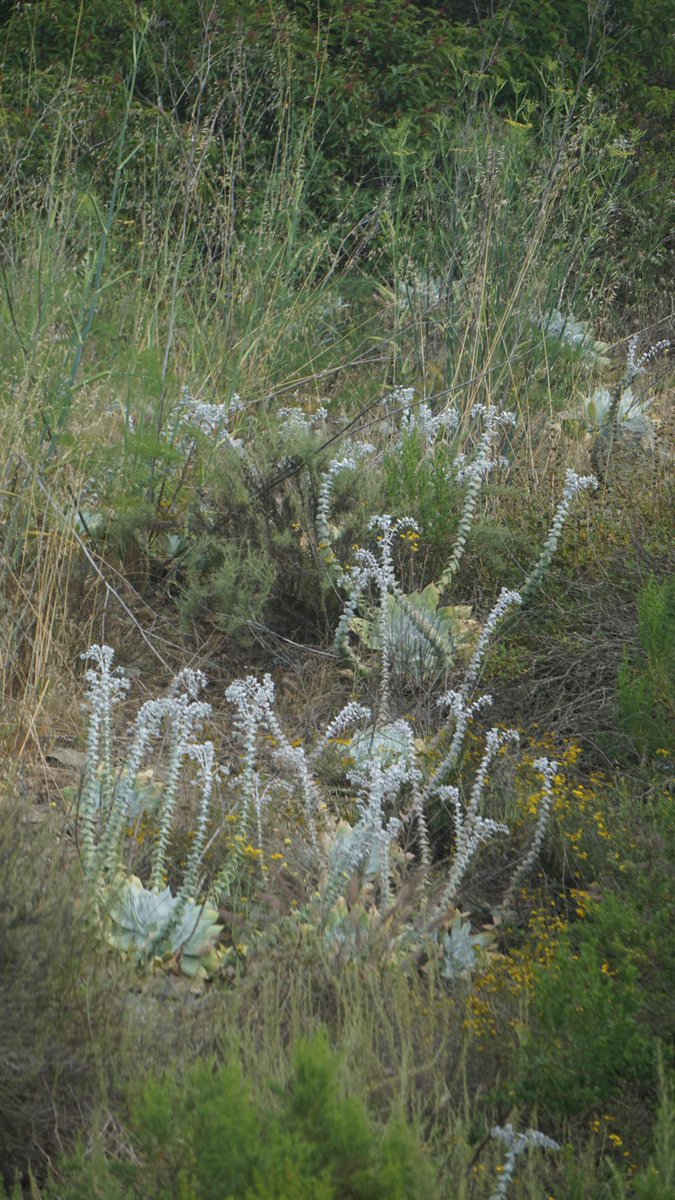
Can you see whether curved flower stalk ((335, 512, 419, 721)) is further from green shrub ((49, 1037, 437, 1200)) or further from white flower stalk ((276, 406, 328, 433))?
green shrub ((49, 1037, 437, 1200))

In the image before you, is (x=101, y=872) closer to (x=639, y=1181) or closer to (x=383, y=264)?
(x=639, y=1181)

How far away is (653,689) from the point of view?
329 cm

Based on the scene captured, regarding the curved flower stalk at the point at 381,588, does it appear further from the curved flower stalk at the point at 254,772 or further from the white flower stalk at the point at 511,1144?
the white flower stalk at the point at 511,1144

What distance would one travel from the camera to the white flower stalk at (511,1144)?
5.90 ft

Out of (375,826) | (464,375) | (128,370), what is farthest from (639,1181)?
(464,375)

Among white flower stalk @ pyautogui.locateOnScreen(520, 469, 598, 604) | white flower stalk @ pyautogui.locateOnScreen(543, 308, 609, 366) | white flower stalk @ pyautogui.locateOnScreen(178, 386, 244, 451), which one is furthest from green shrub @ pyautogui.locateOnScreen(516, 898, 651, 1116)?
white flower stalk @ pyautogui.locateOnScreen(543, 308, 609, 366)

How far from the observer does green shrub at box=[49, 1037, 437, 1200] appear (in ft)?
5.04

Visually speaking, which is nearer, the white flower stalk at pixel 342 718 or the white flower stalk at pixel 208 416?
the white flower stalk at pixel 342 718

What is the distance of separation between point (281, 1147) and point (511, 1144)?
1.61 feet

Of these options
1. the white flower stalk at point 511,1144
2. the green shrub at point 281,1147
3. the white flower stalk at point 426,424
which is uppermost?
the green shrub at point 281,1147

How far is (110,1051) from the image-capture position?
2.08 metres

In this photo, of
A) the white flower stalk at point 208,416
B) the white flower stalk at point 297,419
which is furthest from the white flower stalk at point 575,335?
the white flower stalk at point 208,416

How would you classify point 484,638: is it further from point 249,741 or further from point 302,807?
point 249,741

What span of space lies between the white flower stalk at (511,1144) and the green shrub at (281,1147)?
202 mm
